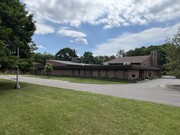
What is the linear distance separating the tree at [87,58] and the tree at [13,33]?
81.1 metres

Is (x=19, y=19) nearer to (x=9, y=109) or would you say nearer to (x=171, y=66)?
(x=9, y=109)

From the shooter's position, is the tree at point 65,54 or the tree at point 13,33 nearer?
the tree at point 13,33

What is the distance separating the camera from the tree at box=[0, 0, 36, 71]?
41.1 feet

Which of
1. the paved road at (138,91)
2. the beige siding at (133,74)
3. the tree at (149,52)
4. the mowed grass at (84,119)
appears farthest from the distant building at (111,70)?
the mowed grass at (84,119)

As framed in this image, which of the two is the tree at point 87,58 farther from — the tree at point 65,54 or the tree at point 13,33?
the tree at point 13,33

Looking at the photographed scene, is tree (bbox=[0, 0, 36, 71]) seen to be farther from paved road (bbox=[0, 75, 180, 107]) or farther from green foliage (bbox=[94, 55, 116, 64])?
green foliage (bbox=[94, 55, 116, 64])

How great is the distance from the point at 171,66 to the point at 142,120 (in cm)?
2444

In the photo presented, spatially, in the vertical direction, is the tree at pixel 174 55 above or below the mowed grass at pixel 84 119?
above

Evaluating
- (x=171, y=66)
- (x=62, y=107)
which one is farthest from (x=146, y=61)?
(x=62, y=107)

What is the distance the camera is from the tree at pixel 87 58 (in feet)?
324

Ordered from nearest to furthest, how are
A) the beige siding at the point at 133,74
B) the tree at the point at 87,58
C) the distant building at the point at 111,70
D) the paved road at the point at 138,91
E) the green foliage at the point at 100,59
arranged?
the paved road at the point at 138,91, the beige siding at the point at 133,74, the distant building at the point at 111,70, the tree at the point at 87,58, the green foliage at the point at 100,59

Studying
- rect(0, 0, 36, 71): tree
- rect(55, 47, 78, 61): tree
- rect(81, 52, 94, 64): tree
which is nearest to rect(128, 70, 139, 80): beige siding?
rect(0, 0, 36, 71): tree

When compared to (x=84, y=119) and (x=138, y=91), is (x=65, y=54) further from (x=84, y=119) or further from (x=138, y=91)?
(x=84, y=119)

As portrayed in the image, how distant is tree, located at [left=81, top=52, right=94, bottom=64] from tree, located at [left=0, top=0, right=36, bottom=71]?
81138 millimetres
